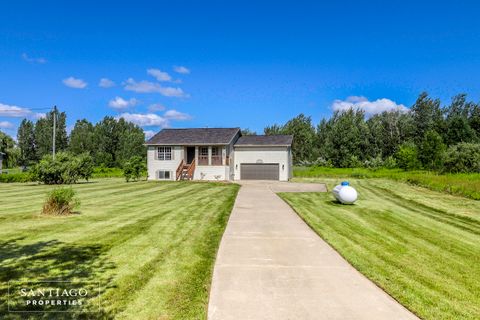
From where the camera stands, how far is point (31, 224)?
9.34 m

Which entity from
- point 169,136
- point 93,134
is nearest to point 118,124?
point 93,134

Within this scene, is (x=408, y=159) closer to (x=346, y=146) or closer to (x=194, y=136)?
(x=346, y=146)

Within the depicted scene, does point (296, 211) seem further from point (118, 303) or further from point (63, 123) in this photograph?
point (63, 123)

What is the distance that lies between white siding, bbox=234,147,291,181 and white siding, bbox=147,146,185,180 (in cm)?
673

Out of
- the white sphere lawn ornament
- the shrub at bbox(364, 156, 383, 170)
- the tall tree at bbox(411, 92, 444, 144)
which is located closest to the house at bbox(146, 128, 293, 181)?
the white sphere lawn ornament

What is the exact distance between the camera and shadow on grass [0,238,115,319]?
13.8ft

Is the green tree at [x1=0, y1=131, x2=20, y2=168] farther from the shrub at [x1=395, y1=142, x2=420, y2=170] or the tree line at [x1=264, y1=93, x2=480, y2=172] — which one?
the shrub at [x1=395, y1=142, x2=420, y2=170]

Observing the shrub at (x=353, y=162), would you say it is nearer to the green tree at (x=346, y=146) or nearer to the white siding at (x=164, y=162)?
the green tree at (x=346, y=146)

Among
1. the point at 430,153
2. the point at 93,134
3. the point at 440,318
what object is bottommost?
the point at 440,318

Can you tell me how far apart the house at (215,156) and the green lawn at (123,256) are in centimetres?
2388

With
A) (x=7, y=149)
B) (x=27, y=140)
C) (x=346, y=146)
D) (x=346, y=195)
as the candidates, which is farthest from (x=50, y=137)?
(x=346, y=195)

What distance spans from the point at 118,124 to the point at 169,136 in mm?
39453

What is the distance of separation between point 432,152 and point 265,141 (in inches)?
995

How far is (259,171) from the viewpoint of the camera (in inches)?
1484
